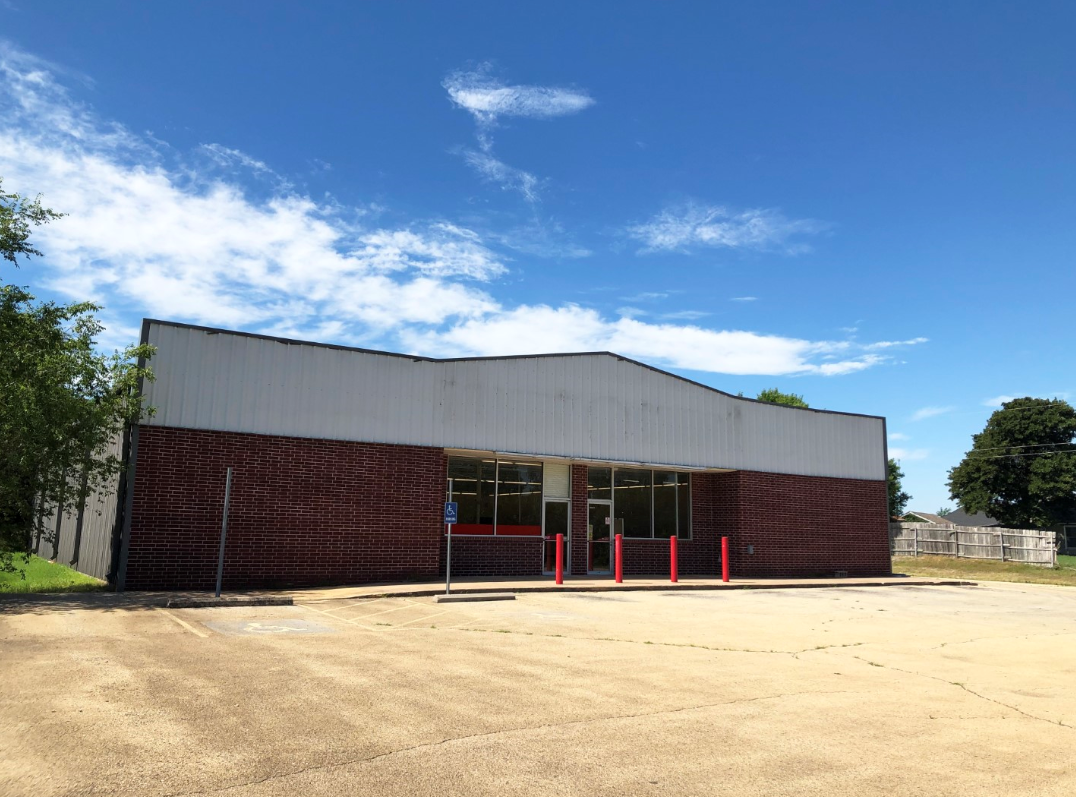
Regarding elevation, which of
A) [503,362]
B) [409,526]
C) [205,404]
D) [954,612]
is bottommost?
[954,612]

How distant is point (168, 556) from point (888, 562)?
79.6ft

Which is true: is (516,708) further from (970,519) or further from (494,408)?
(970,519)

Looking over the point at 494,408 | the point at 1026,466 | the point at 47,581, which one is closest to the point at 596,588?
the point at 494,408

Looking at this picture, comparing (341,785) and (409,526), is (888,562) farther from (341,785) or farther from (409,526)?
(341,785)

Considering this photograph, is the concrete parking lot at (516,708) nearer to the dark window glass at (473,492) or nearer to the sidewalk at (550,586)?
the sidewalk at (550,586)

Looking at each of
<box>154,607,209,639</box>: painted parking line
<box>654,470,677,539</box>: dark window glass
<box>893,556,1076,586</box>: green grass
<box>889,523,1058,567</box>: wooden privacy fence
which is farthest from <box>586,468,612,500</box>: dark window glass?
<box>889,523,1058,567</box>: wooden privacy fence

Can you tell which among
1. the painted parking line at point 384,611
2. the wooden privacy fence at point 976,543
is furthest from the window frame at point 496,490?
the wooden privacy fence at point 976,543

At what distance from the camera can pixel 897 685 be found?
27.6 ft

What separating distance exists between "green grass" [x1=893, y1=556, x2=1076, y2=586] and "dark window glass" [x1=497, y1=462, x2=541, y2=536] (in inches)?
668

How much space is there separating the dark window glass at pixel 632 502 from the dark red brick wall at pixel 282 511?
6.30 meters

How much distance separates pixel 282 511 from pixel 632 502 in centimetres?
1097

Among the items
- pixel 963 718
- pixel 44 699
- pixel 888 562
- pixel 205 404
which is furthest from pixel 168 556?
pixel 888 562

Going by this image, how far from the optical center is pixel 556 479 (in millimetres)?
23359

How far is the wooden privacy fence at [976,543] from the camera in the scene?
37.5 metres
